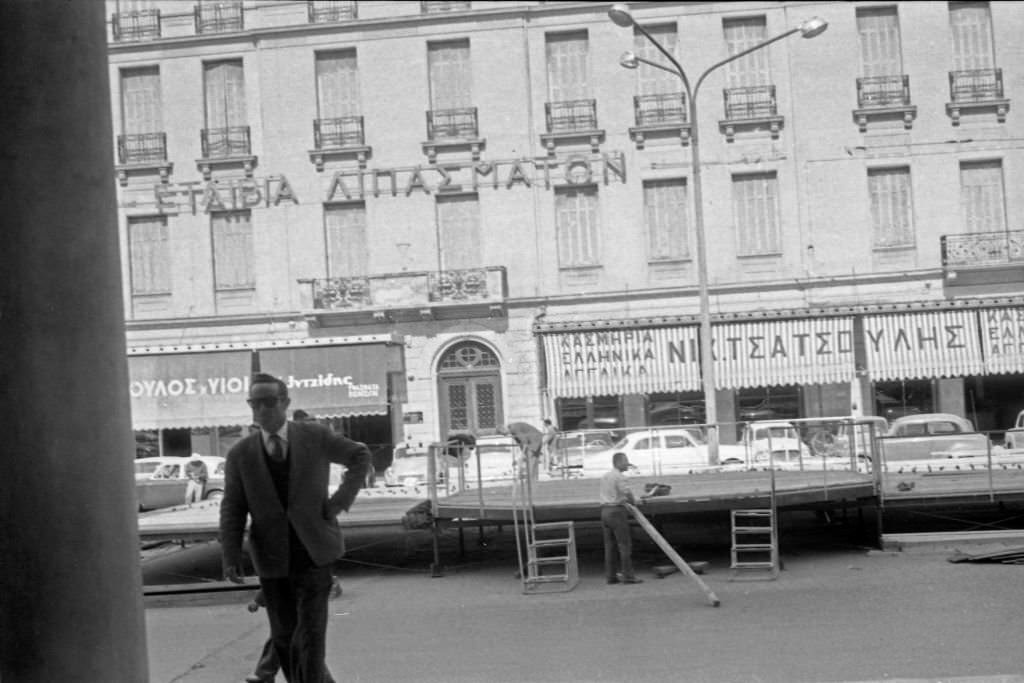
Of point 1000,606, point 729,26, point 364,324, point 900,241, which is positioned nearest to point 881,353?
point 900,241

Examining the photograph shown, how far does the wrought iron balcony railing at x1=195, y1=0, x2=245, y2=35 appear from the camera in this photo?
111 feet

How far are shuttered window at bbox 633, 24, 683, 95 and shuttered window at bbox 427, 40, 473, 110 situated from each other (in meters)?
4.79

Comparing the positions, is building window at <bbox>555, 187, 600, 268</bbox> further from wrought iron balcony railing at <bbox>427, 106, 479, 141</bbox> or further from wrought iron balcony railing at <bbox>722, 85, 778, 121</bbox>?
wrought iron balcony railing at <bbox>722, 85, 778, 121</bbox>

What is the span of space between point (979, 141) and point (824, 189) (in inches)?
166

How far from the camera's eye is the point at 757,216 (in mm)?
31938

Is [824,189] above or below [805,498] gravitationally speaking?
above

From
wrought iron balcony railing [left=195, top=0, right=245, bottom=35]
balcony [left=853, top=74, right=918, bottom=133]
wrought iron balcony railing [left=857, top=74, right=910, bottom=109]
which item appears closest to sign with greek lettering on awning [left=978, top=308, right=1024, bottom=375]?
balcony [left=853, top=74, right=918, bottom=133]

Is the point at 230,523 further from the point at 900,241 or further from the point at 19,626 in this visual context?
the point at 900,241

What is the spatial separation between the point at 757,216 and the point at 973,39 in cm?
749

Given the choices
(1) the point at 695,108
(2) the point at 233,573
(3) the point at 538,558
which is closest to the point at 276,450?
(2) the point at 233,573

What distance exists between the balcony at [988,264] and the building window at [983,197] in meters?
0.30

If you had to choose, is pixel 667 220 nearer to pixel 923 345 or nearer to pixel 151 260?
pixel 923 345

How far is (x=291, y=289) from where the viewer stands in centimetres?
3325

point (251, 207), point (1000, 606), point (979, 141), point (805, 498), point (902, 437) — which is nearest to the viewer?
point (1000, 606)
